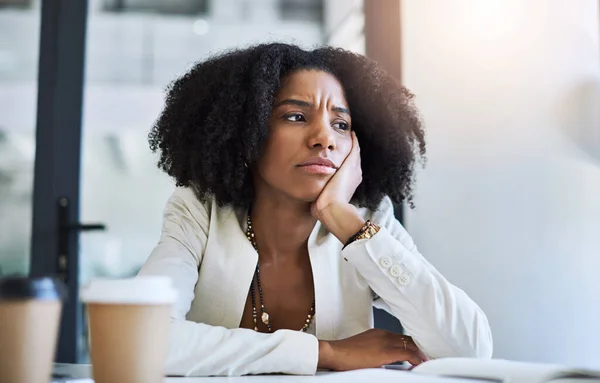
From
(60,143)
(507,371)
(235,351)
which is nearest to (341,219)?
(235,351)

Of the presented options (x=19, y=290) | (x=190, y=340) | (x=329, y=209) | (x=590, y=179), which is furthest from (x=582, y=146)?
(x=19, y=290)

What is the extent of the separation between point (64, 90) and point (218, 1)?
751mm

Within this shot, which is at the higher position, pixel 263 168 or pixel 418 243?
pixel 263 168

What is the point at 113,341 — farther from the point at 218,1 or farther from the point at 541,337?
the point at 218,1

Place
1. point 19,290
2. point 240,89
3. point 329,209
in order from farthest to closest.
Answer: point 240,89 → point 329,209 → point 19,290

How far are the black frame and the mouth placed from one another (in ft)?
4.28

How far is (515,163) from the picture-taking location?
2.69m

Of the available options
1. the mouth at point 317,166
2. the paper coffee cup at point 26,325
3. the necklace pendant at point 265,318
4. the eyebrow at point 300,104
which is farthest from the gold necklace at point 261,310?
the paper coffee cup at point 26,325

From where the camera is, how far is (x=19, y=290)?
57 cm

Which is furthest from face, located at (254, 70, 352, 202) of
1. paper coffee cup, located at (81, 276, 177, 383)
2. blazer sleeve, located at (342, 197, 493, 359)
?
paper coffee cup, located at (81, 276, 177, 383)

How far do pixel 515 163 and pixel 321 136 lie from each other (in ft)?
4.09

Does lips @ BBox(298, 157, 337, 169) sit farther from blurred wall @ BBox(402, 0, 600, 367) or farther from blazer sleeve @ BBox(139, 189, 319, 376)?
blurred wall @ BBox(402, 0, 600, 367)

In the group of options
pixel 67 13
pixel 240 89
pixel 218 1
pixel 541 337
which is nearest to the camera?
pixel 240 89

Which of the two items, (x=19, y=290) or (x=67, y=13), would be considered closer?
(x=19, y=290)
